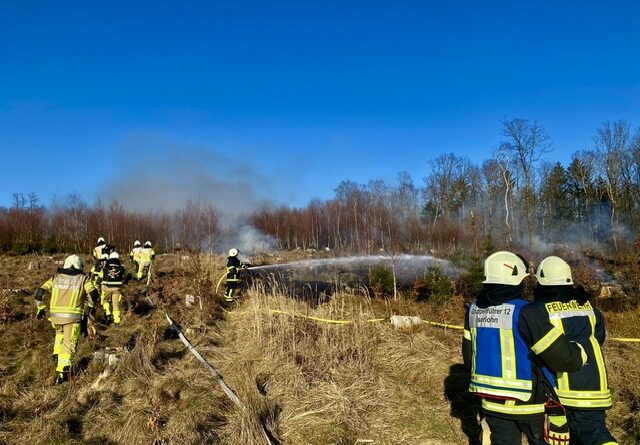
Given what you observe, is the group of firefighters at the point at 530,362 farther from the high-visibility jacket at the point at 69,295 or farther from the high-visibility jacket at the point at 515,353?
the high-visibility jacket at the point at 69,295

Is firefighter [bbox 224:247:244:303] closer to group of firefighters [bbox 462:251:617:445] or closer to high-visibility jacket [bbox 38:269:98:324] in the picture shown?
high-visibility jacket [bbox 38:269:98:324]

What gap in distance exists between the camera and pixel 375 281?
12.2 m

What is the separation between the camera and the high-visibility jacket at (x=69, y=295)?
6.29 metres

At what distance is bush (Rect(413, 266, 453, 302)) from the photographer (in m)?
10.1

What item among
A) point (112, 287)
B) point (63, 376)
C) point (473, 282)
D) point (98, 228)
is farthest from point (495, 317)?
point (98, 228)

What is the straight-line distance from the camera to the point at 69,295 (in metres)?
6.36

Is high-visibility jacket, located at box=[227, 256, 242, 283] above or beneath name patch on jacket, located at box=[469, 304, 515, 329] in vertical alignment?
beneath

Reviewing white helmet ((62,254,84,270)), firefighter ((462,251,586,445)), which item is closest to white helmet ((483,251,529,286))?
firefighter ((462,251,586,445))

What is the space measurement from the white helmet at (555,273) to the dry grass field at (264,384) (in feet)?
7.02

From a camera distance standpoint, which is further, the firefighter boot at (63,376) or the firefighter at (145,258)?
the firefighter at (145,258)

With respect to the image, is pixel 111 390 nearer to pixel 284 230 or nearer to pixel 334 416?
pixel 334 416

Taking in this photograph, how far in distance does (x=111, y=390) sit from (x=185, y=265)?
33.7ft

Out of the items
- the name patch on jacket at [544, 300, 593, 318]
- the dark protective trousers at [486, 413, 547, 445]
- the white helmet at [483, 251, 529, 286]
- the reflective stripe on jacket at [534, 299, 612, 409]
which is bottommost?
the dark protective trousers at [486, 413, 547, 445]

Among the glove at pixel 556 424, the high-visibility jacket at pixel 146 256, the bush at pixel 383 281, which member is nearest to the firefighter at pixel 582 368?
the glove at pixel 556 424
